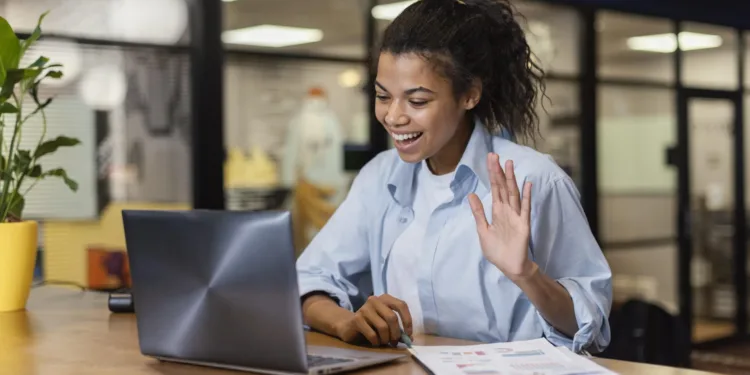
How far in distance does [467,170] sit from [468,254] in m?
0.19

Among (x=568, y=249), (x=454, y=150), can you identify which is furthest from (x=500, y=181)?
(x=454, y=150)

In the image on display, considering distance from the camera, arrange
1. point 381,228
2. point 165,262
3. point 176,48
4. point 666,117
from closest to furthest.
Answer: point 165,262 → point 381,228 → point 176,48 → point 666,117

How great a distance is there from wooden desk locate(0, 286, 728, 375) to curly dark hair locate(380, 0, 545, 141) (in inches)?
23.1

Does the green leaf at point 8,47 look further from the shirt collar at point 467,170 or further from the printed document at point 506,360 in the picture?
the printed document at point 506,360

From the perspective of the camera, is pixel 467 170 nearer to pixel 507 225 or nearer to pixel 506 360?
pixel 507 225

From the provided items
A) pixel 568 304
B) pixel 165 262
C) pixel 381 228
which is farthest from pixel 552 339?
pixel 165 262

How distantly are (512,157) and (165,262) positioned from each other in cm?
83

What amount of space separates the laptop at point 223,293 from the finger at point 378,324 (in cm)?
5

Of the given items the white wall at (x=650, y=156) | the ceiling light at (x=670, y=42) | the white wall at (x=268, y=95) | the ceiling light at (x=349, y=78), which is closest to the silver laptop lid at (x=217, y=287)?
the white wall at (x=268, y=95)

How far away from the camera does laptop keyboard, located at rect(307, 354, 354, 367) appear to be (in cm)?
155

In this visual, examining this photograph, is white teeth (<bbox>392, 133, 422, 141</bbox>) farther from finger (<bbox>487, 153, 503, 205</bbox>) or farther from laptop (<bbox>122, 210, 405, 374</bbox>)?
laptop (<bbox>122, 210, 405, 374</bbox>)

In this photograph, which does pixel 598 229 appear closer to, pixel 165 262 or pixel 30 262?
pixel 30 262

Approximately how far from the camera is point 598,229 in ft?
22.1

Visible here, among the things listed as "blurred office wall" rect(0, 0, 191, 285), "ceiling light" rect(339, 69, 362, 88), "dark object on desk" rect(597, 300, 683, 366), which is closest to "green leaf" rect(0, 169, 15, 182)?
"dark object on desk" rect(597, 300, 683, 366)
